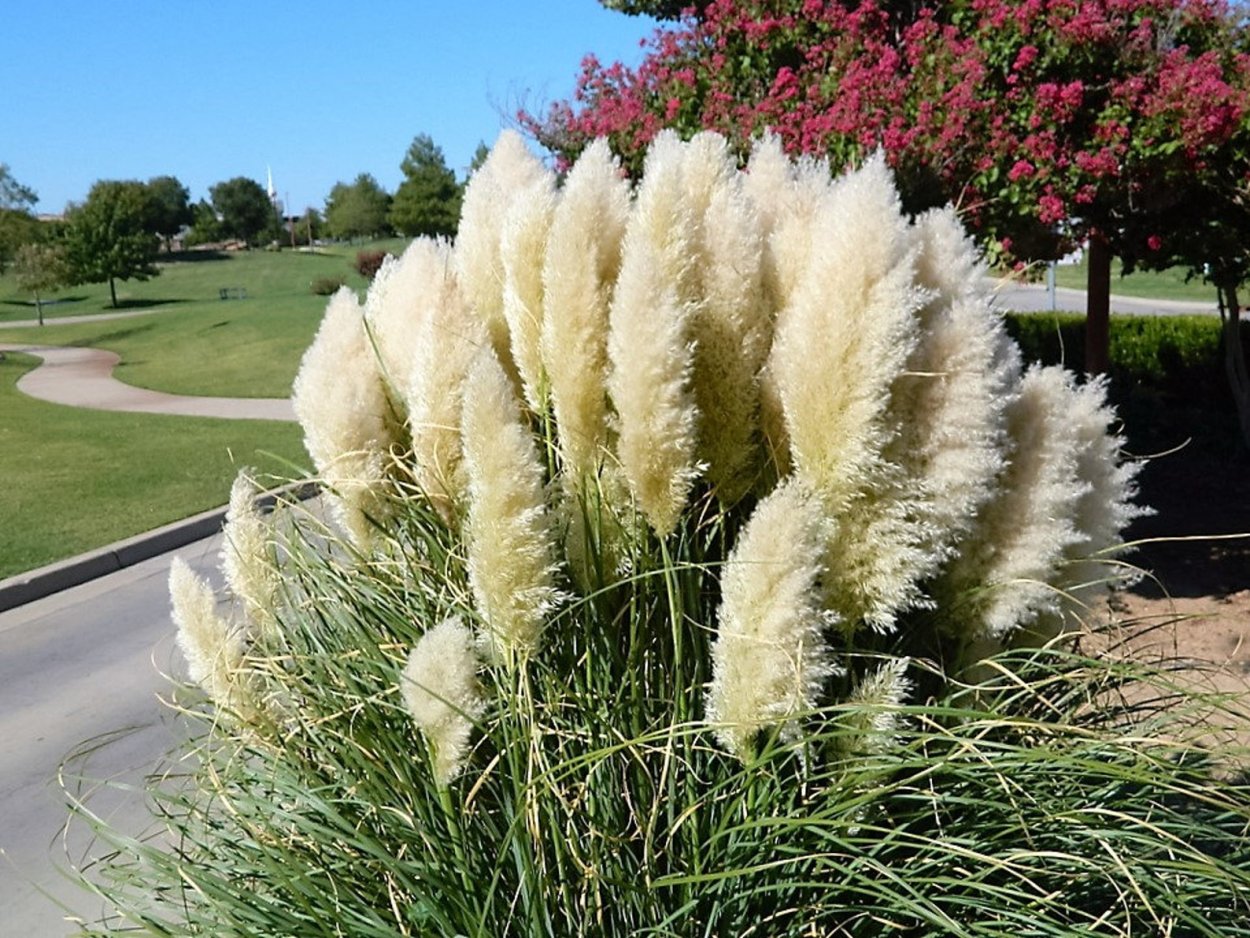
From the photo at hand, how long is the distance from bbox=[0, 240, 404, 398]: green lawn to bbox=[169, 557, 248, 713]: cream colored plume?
1691 cm

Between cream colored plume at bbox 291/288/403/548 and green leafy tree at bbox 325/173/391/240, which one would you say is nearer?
cream colored plume at bbox 291/288/403/548

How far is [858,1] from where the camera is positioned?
25.3ft

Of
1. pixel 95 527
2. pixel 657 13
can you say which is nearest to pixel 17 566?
pixel 95 527

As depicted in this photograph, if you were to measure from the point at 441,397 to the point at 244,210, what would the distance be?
4087 inches

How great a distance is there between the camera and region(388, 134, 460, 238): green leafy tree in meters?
69.9

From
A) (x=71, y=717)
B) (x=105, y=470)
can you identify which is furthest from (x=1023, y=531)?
(x=105, y=470)

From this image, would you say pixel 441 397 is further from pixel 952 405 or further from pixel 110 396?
pixel 110 396

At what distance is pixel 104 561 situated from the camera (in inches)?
343

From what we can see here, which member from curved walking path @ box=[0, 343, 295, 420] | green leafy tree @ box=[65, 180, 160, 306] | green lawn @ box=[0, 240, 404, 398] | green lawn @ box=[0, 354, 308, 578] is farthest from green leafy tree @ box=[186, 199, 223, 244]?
green lawn @ box=[0, 354, 308, 578]

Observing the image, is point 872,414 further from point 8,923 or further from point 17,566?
point 17,566

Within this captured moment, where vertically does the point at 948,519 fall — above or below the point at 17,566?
above

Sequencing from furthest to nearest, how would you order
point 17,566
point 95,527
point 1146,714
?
point 95,527 → point 17,566 → point 1146,714

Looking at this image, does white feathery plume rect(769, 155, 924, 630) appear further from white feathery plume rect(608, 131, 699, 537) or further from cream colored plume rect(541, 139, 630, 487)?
cream colored plume rect(541, 139, 630, 487)

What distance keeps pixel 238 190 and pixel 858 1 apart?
3870 inches
